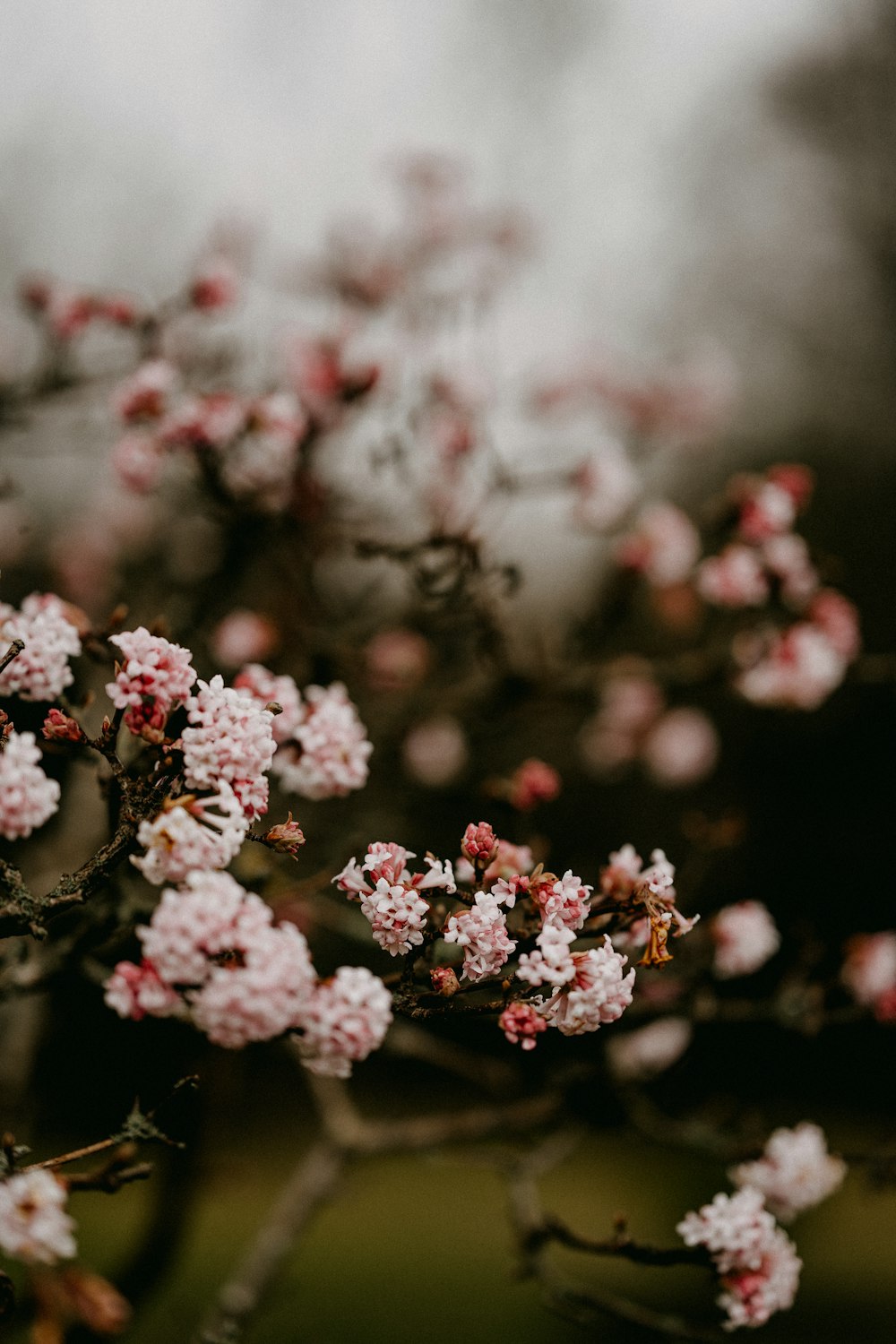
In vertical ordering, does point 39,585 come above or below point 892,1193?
below

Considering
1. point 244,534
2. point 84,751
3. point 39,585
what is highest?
point 39,585

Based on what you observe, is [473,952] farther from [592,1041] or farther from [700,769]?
[700,769]

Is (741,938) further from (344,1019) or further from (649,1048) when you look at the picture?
(344,1019)

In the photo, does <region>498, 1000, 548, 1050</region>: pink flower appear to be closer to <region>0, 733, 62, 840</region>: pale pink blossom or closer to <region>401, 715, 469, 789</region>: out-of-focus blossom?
<region>0, 733, 62, 840</region>: pale pink blossom

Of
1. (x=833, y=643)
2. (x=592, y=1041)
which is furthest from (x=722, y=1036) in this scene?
(x=833, y=643)

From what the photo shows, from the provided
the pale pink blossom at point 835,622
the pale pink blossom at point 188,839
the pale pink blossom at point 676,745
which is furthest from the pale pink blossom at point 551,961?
the pale pink blossom at point 676,745

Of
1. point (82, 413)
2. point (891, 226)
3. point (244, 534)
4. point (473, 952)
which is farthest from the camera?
point (891, 226)

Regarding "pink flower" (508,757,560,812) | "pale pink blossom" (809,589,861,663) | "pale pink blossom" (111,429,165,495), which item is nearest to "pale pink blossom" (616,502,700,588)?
"pale pink blossom" (809,589,861,663)
